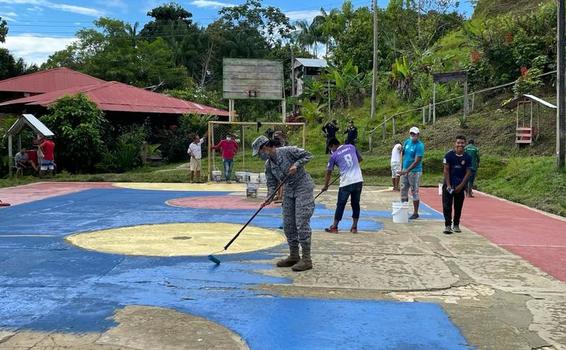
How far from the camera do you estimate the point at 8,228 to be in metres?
10.2

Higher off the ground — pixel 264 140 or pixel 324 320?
pixel 264 140

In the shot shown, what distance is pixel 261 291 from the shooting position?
615 cm

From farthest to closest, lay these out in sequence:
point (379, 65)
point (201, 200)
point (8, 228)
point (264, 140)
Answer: point (379, 65), point (201, 200), point (8, 228), point (264, 140)

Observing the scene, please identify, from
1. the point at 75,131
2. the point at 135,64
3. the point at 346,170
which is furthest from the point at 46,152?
the point at 135,64

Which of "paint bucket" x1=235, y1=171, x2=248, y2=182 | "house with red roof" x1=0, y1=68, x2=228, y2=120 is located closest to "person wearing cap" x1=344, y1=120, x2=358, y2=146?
"paint bucket" x1=235, y1=171, x2=248, y2=182

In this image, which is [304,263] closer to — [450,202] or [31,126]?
[450,202]

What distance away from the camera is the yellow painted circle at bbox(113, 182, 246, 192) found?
729 inches

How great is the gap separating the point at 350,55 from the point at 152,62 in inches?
638

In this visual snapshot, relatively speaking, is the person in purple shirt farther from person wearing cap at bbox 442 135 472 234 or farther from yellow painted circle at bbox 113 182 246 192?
yellow painted circle at bbox 113 182 246 192

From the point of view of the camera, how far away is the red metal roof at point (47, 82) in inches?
1406

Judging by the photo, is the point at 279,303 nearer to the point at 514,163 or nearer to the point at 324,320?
A: the point at 324,320

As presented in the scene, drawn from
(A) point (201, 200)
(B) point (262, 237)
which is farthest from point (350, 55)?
(B) point (262, 237)

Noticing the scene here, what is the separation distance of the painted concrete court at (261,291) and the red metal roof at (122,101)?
18.5m

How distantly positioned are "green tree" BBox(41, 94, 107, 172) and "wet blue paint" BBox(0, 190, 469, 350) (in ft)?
49.3
